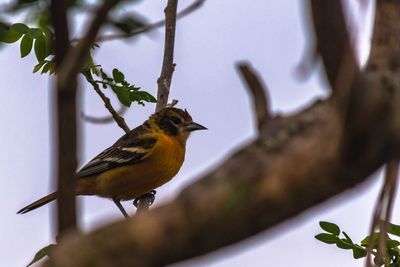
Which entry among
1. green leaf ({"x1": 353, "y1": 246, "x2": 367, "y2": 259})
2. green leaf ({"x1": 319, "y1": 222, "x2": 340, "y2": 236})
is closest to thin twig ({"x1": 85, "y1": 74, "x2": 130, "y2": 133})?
green leaf ({"x1": 319, "y1": 222, "x2": 340, "y2": 236})

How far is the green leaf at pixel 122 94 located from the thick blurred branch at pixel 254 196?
16.1ft

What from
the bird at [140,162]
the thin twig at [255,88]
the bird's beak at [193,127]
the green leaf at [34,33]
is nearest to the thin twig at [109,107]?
the green leaf at [34,33]

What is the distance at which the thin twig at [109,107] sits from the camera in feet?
21.2

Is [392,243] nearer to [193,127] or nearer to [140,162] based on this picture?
[140,162]

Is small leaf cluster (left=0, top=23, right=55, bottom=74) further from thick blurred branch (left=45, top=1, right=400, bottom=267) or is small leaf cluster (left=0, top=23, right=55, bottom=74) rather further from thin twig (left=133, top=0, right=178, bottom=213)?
thick blurred branch (left=45, top=1, right=400, bottom=267)

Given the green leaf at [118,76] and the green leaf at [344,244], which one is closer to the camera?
the green leaf at [344,244]

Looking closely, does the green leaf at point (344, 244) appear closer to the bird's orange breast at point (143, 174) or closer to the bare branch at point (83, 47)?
the bare branch at point (83, 47)

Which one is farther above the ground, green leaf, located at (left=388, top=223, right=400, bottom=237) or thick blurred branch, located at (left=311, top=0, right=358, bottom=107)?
thick blurred branch, located at (left=311, top=0, right=358, bottom=107)

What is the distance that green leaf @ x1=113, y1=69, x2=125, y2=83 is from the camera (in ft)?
21.2

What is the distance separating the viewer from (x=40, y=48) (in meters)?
5.60

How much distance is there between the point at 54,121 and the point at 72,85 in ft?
0.28

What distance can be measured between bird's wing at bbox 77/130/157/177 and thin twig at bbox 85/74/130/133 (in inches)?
52.6

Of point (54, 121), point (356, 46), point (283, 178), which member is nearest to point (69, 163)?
point (54, 121)

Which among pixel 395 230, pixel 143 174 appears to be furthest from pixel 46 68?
pixel 143 174
